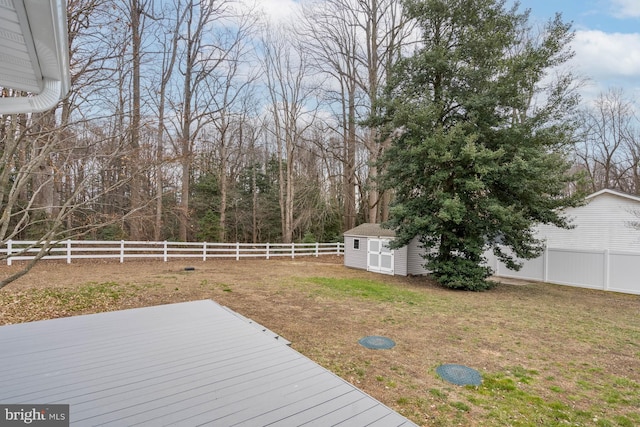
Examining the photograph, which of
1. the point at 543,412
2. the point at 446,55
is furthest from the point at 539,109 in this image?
the point at 543,412

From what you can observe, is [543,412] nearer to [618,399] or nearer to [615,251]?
[618,399]

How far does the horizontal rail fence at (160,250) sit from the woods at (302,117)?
2.99 feet

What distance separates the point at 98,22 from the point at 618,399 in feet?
23.3

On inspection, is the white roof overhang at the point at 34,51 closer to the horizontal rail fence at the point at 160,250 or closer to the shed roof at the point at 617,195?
the horizontal rail fence at the point at 160,250

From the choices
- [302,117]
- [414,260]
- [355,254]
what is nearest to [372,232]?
[355,254]

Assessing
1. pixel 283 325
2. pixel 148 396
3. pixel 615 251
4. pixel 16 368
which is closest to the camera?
pixel 148 396

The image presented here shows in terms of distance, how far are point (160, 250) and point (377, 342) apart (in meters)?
10.5

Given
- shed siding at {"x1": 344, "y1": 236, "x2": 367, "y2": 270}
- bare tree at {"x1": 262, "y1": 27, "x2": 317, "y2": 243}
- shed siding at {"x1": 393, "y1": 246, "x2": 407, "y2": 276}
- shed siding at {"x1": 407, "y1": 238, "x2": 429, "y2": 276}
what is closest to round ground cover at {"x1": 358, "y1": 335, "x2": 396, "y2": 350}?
shed siding at {"x1": 393, "y1": 246, "x2": 407, "y2": 276}

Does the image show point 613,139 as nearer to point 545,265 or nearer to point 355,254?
point 545,265

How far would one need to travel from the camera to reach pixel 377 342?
464 centimetres

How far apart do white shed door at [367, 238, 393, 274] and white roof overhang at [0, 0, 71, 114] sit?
410 inches

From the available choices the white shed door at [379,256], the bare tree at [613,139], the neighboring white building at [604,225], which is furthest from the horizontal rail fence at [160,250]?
the bare tree at [613,139]

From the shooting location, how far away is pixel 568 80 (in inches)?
335

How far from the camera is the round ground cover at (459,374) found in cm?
356
